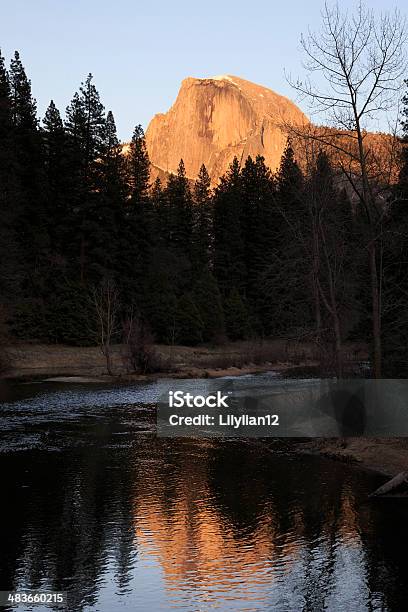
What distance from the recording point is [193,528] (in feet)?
A: 43.9

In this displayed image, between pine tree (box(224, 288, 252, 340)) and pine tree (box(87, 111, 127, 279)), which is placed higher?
pine tree (box(87, 111, 127, 279))

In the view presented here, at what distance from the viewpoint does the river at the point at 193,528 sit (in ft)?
33.3

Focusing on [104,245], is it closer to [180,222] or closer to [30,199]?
[30,199]

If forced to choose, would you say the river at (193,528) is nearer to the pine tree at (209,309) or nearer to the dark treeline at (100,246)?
the dark treeline at (100,246)

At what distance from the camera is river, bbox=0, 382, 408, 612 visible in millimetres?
10156

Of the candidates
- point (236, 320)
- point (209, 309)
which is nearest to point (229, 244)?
point (236, 320)

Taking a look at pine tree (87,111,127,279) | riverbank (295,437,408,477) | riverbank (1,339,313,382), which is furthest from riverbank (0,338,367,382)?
riverbank (295,437,408,477)

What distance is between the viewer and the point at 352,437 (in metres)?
23.0

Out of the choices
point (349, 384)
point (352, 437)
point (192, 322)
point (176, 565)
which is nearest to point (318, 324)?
point (349, 384)

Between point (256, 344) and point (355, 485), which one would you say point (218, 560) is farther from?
point (256, 344)

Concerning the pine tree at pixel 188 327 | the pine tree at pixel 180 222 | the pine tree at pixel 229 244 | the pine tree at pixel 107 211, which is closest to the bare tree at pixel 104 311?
the pine tree at pixel 107 211

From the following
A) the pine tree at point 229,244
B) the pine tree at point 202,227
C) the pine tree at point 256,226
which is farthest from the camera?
the pine tree at point 202,227

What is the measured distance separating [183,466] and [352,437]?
269 inches

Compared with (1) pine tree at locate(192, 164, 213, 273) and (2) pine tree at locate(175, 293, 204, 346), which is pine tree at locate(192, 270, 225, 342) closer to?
(2) pine tree at locate(175, 293, 204, 346)
